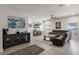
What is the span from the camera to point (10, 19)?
3393mm

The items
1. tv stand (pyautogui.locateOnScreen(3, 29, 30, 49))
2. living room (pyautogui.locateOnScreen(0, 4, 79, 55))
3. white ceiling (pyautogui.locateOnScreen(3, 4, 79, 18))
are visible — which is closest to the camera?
white ceiling (pyautogui.locateOnScreen(3, 4, 79, 18))

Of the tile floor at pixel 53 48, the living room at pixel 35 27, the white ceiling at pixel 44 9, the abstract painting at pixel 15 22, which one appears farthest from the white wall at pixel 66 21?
the abstract painting at pixel 15 22

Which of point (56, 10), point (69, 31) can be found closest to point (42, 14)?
point (56, 10)

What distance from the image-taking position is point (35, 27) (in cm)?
349

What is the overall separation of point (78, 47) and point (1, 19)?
2.93 metres

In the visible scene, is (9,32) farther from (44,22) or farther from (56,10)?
(56,10)

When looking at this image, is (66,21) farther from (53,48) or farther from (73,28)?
(53,48)

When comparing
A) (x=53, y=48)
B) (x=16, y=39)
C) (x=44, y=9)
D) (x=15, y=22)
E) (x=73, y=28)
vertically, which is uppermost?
(x=44, y=9)

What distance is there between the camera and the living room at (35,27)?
10.7 ft

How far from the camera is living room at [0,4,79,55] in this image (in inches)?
129

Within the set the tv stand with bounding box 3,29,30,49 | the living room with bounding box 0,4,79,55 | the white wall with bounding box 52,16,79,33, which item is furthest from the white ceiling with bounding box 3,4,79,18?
the tv stand with bounding box 3,29,30,49

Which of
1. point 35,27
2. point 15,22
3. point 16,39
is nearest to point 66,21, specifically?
point 35,27

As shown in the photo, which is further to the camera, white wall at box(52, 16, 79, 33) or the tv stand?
the tv stand

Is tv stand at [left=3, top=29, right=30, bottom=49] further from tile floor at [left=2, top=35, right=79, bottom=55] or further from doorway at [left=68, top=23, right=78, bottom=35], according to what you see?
doorway at [left=68, top=23, right=78, bottom=35]
